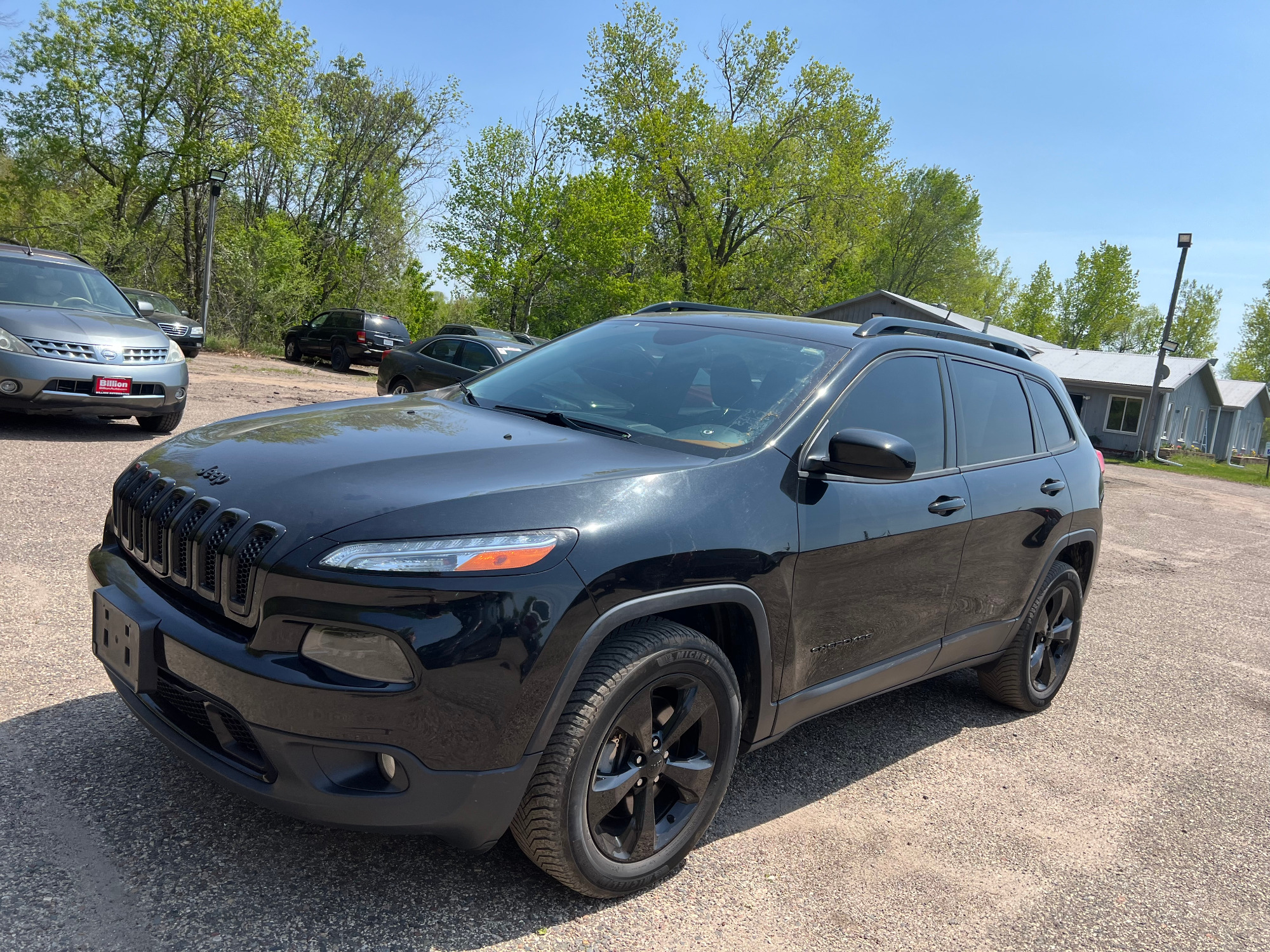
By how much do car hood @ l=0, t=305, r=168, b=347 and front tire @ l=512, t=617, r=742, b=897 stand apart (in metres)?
7.44

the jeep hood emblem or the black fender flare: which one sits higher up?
the jeep hood emblem

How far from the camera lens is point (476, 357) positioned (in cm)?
1420

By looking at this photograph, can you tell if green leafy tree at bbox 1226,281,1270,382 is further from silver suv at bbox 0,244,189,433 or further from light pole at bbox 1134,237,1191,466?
silver suv at bbox 0,244,189,433

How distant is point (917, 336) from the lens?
145 inches

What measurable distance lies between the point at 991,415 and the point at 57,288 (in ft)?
28.2

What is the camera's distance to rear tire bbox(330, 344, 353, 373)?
2548cm

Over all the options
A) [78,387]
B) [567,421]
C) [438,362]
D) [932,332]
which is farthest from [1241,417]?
[567,421]

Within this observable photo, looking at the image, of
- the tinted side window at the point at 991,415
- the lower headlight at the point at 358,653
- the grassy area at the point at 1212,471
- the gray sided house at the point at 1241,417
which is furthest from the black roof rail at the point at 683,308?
the gray sided house at the point at 1241,417

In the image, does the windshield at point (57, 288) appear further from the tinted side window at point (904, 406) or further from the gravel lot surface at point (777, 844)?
the tinted side window at point (904, 406)

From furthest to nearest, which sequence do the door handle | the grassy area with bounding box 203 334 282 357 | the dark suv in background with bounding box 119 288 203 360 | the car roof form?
the grassy area with bounding box 203 334 282 357 → the dark suv in background with bounding box 119 288 203 360 → the car roof → the door handle

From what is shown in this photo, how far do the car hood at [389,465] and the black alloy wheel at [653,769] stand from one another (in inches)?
25.3

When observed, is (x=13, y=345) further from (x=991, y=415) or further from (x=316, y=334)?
(x=316, y=334)

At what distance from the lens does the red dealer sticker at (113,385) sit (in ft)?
26.1

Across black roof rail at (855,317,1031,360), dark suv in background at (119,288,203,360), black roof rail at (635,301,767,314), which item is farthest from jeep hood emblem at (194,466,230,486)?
dark suv in background at (119,288,203,360)
